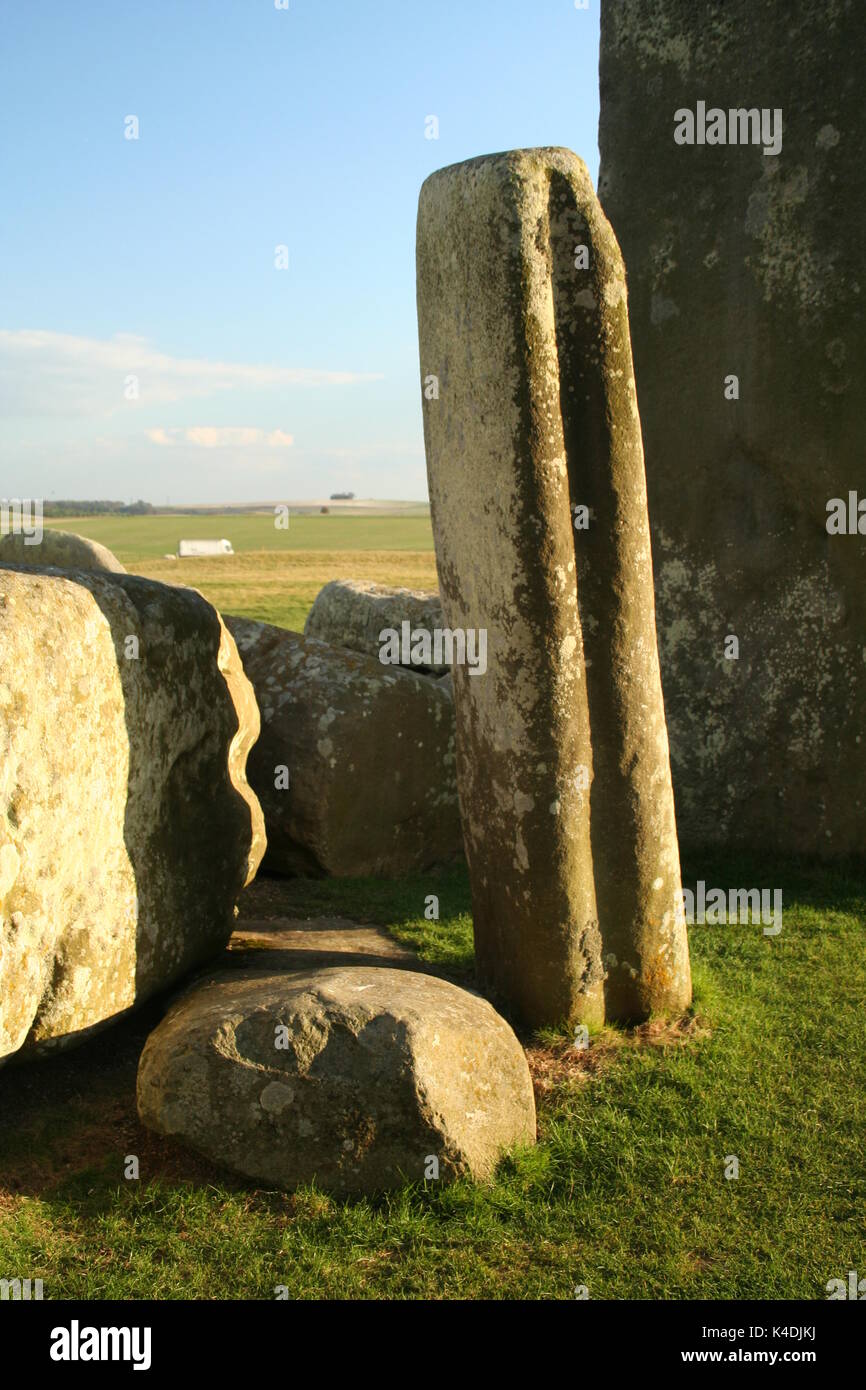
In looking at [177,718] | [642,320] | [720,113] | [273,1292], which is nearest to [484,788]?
[177,718]

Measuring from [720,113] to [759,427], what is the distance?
2.22 meters

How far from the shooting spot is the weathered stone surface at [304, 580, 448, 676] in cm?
1088

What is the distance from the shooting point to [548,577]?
19.0 feet

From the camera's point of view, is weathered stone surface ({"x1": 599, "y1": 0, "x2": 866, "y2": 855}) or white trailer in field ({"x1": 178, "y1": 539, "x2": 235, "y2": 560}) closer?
weathered stone surface ({"x1": 599, "y1": 0, "x2": 866, "y2": 855})

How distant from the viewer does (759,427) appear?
8.92 meters

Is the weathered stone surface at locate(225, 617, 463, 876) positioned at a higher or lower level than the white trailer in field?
lower

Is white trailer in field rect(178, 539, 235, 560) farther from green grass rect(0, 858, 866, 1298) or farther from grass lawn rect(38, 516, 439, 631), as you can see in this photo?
green grass rect(0, 858, 866, 1298)

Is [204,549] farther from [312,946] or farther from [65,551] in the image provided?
[312,946]

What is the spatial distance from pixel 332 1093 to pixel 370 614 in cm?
656

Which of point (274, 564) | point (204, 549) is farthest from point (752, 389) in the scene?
point (204, 549)

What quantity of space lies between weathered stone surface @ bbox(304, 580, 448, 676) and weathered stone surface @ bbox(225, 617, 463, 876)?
1.84 meters

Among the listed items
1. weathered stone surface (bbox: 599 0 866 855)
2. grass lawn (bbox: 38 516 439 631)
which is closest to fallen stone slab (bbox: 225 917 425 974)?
weathered stone surface (bbox: 599 0 866 855)

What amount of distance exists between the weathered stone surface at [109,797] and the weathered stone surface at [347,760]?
61.1 inches

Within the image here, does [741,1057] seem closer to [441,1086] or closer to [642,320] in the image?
[441,1086]
